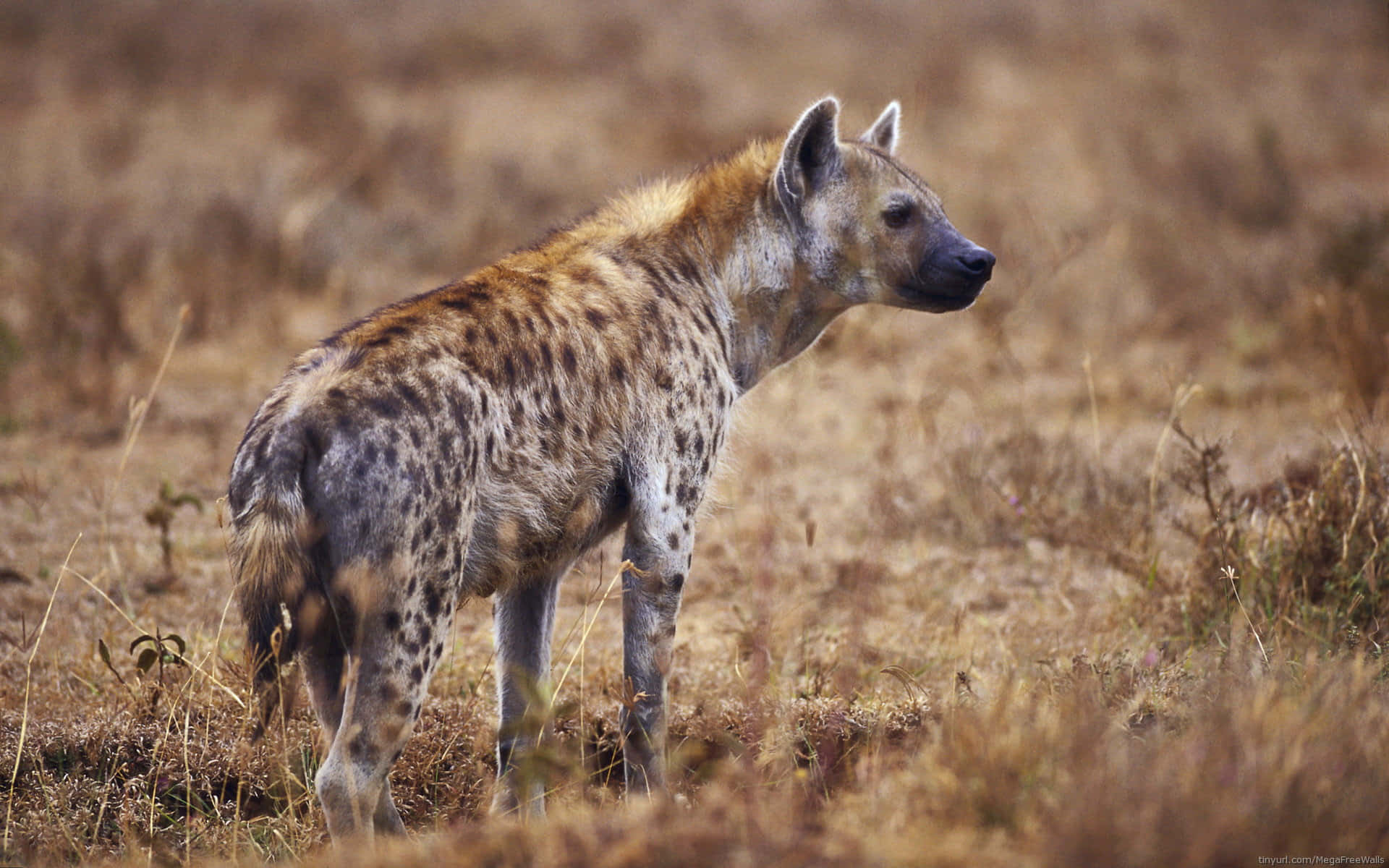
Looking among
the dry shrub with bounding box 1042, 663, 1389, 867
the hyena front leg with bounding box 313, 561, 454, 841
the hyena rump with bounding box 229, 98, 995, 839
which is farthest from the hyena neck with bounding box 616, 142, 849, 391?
the dry shrub with bounding box 1042, 663, 1389, 867

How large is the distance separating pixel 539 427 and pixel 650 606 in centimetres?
59

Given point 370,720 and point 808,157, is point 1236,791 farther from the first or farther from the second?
point 808,157

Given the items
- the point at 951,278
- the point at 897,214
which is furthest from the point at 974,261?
the point at 897,214

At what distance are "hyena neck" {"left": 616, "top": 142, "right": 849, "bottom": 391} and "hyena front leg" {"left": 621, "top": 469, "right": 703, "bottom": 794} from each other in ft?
2.17

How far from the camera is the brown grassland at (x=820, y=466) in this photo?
248 cm

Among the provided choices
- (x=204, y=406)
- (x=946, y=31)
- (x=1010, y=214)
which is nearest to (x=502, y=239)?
(x=204, y=406)

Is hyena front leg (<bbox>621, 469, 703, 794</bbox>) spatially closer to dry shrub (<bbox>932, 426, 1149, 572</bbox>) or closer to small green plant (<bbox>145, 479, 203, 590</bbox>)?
small green plant (<bbox>145, 479, 203, 590</bbox>)

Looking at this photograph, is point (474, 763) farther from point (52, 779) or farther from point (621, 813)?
point (52, 779)

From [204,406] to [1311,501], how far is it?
5.47 metres

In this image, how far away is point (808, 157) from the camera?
12.6 ft

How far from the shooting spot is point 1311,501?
4.12 m

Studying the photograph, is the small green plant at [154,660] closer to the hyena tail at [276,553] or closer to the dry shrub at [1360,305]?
the hyena tail at [276,553]

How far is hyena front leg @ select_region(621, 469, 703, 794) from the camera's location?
3285 millimetres

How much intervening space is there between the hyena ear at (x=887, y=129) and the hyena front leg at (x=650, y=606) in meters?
1.60
